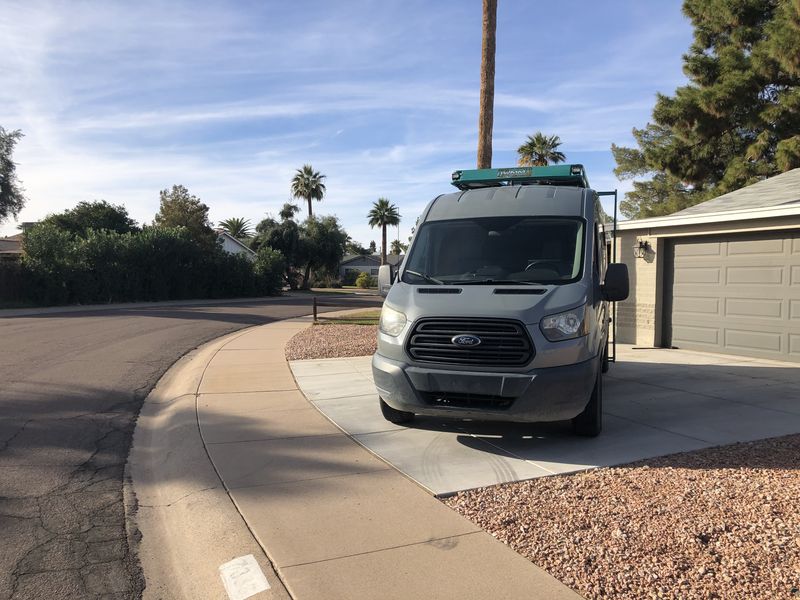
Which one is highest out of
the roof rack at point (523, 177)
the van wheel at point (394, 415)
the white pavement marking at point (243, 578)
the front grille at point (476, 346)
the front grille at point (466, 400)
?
the roof rack at point (523, 177)

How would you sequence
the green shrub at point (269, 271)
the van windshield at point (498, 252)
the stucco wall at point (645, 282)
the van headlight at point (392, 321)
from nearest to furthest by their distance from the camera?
the van headlight at point (392, 321) < the van windshield at point (498, 252) < the stucco wall at point (645, 282) < the green shrub at point (269, 271)

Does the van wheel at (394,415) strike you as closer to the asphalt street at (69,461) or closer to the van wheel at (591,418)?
the van wheel at (591,418)

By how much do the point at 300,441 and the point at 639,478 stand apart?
3150 mm

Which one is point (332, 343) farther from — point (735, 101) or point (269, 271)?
point (269, 271)

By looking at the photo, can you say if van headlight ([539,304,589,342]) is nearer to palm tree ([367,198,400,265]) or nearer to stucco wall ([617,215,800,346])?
stucco wall ([617,215,800,346])

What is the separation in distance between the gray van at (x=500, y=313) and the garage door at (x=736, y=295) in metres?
5.74

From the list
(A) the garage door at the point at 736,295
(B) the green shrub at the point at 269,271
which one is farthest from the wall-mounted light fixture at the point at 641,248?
(B) the green shrub at the point at 269,271

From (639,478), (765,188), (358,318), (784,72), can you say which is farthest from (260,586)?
(784,72)

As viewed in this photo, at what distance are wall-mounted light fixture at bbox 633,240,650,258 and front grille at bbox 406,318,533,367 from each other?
8.88m

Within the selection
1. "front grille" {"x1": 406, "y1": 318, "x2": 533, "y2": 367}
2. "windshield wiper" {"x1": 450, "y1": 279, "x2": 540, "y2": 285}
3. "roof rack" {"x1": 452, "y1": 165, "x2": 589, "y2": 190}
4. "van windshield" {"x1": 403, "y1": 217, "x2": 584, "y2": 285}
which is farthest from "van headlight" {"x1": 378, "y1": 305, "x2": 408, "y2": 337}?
"roof rack" {"x1": 452, "y1": 165, "x2": 589, "y2": 190}

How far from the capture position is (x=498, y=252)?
6.41 m

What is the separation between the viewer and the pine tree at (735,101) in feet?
69.2

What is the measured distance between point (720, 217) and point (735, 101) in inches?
561

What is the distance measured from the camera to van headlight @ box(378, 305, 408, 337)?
578 cm
